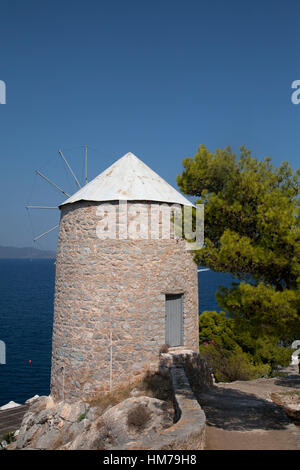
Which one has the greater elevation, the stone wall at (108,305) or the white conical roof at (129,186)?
Result: the white conical roof at (129,186)

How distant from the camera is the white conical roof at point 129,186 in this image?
11.7 m

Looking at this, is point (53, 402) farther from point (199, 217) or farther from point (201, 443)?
point (199, 217)

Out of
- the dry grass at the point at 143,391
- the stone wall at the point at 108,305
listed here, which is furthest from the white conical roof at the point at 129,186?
the dry grass at the point at 143,391

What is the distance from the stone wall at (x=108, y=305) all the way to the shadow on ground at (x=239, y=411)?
2072mm

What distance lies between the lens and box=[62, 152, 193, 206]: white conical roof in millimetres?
11656

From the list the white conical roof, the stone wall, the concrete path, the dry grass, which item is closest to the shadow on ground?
the concrete path

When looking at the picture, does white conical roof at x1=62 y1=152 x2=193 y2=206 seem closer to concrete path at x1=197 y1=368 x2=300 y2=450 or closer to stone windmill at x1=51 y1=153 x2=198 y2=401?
stone windmill at x1=51 y1=153 x2=198 y2=401

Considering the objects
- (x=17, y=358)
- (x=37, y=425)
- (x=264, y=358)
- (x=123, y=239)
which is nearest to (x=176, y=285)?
(x=123, y=239)

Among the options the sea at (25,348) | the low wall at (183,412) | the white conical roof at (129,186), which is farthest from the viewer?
the sea at (25,348)

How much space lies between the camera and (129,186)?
12000mm

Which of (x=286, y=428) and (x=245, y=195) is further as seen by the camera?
(x=286, y=428)

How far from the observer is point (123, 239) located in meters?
11.4

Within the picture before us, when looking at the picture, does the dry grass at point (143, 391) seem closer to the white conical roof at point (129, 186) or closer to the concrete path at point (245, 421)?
the concrete path at point (245, 421)
